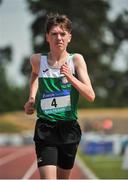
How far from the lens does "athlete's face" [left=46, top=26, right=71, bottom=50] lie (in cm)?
546

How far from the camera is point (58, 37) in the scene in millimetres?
5449

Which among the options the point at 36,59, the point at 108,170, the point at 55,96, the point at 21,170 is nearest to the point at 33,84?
the point at 36,59

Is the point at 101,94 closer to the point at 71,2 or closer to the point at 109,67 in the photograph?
the point at 109,67

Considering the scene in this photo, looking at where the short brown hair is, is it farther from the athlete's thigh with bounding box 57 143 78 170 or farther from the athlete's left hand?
the athlete's thigh with bounding box 57 143 78 170

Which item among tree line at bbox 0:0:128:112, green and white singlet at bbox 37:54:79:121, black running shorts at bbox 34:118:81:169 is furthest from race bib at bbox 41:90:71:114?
tree line at bbox 0:0:128:112

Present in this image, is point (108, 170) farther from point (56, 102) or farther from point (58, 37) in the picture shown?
point (58, 37)

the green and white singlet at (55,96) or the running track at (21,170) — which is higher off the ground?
the green and white singlet at (55,96)

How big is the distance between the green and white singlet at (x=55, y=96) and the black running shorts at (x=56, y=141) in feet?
0.20

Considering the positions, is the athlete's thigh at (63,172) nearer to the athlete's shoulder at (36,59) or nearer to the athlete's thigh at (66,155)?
the athlete's thigh at (66,155)

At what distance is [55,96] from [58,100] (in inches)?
1.7

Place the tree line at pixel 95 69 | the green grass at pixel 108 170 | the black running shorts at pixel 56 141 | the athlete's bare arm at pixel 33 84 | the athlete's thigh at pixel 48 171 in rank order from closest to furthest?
the athlete's thigh at pixel 48 171, the black running shorts at pixel 56 141, the athlete's bare arm at pixel 33 84, the green grass at pixel 108 170, the tree line at pixel 95 69

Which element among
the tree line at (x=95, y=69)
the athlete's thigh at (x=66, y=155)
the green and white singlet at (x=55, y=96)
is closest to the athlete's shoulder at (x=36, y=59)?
the green and white singlet at (x=55, y=96)

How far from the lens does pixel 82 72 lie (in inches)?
218

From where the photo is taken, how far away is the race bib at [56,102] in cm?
554
